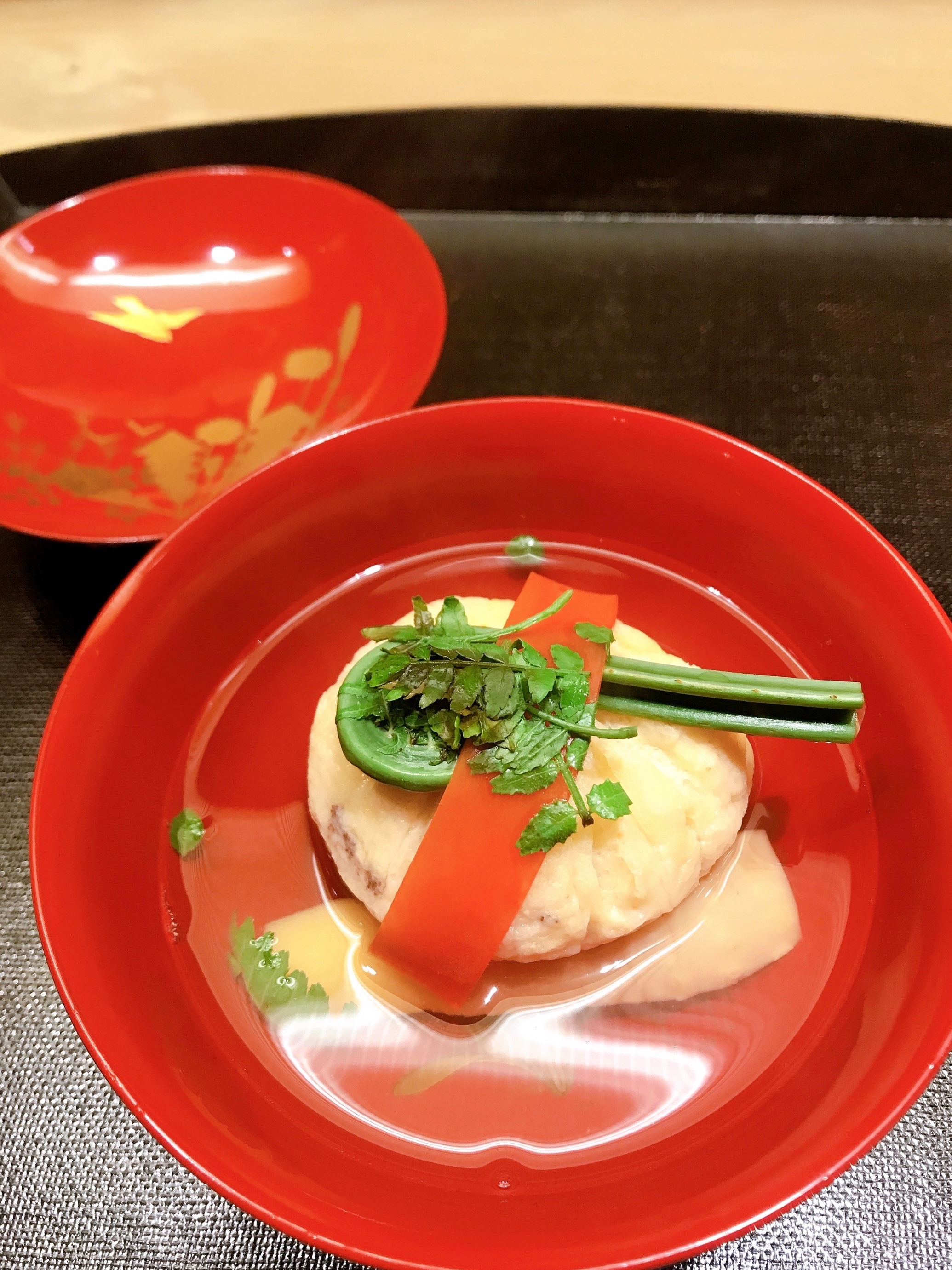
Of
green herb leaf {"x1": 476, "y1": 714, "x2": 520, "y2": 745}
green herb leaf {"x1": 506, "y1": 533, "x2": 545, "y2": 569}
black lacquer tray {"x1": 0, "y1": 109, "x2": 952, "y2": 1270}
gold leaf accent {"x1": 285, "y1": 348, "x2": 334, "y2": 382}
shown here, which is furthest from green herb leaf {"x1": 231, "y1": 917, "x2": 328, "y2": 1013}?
gold leaf accent {"x1": 285, "y1": 348, "x2": 334, "y2": 382}

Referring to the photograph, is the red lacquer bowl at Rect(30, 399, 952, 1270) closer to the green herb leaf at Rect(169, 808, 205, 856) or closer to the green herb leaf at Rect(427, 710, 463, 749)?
the green herb leaf at Rect(169, 808, 205, 856)

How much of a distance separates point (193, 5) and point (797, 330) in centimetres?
198

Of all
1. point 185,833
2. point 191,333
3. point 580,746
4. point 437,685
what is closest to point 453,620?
point 437,685

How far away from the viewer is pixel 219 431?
1794 mm

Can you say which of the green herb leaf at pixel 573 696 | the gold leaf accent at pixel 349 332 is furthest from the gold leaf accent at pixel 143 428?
the green herb leaf at pixel 573 696

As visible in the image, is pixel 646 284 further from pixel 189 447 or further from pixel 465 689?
pixel 465 689

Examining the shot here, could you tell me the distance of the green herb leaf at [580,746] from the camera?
1.04 metres

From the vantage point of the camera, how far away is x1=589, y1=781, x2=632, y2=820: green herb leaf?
3.39ft

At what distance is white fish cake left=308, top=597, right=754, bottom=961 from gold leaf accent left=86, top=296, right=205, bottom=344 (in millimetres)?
1257

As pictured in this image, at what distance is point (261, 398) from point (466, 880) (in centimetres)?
125

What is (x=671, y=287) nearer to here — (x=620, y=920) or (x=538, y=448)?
(x=538, y=448)

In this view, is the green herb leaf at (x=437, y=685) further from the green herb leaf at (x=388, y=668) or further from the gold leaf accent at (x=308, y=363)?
the gold leaf accent at (x=308, y=363)

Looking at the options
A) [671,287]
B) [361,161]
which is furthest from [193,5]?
[671,287]

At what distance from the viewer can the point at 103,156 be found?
2.20 metres
